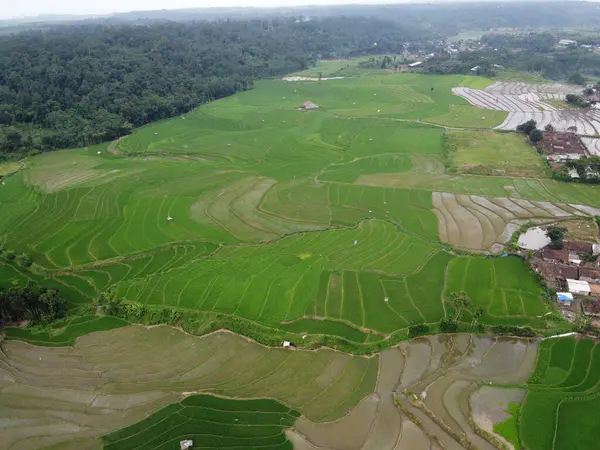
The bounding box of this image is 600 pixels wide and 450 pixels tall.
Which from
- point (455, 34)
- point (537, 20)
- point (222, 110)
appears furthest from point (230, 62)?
point (537, 20)

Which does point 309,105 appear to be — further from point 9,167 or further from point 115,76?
point 9,167

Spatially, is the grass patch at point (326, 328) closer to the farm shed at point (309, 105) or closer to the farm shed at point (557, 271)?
the farm shed at point (557, 271)

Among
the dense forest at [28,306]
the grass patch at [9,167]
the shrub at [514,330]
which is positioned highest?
the grass patch at [9,167]

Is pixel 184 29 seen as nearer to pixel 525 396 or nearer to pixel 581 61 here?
pixel 581 61

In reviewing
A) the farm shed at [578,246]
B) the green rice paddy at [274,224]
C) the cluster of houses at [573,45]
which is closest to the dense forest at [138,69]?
the cluster of houses at [573,45]

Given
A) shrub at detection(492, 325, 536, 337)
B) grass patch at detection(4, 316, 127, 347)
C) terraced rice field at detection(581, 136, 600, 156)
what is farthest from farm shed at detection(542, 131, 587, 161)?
grass patch at detection(4, 316, 127, 347)

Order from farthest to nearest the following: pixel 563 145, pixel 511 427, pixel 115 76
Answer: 1. pixel 115 76
2. pixel 563 145
3. pixel 511 427

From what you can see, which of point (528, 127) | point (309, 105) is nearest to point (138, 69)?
point (309, 105)

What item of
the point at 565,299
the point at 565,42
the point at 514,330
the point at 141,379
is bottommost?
the point at 141,379

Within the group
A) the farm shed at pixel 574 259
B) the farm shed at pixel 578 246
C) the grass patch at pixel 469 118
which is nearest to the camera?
the farm shed at pixel 574 259
